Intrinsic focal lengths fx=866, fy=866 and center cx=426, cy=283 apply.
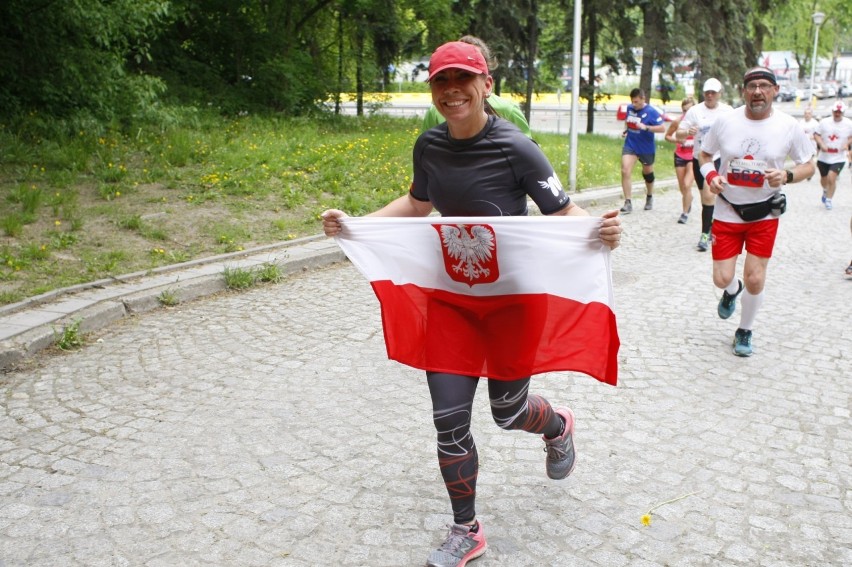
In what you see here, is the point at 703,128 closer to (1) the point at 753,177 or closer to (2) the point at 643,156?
(2) the point at 643,156

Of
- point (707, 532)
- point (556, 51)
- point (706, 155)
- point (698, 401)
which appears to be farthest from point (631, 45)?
point (707, 532)

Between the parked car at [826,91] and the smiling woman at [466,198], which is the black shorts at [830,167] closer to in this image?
the smiling woman at [466,198]

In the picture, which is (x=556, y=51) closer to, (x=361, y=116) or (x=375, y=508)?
(x=361, y=116)

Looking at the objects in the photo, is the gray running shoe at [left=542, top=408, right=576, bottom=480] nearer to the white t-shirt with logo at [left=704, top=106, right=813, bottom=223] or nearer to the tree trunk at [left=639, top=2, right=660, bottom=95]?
the white t-shirt with logo at [left=704, top=106, right=813, bottom=223]

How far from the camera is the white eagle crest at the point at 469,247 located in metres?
3.63

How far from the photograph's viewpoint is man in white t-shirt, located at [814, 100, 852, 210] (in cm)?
1594

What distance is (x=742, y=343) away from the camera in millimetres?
6559

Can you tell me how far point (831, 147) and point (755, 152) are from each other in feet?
36.7

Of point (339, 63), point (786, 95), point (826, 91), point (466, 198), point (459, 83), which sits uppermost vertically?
point (339, 63)

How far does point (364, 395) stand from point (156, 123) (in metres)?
10.4

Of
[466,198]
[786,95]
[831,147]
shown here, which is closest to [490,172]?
[466,198]

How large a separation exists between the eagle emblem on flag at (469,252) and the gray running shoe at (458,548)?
40.8 inches

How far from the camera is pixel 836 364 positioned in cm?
629

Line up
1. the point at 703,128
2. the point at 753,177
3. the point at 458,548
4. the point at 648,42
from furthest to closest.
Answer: the point at 648,42
the point at 703,128
the point at 753,177
the point at 458,548
